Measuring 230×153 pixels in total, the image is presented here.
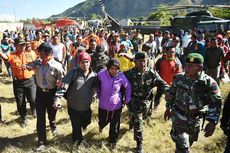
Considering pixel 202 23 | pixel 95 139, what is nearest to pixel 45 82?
pixel 95 139

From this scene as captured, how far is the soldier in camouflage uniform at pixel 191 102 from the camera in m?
4.28

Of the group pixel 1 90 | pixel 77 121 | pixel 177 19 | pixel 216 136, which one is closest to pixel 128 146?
pixel 77 121

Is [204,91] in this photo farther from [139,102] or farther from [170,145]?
[170,145]

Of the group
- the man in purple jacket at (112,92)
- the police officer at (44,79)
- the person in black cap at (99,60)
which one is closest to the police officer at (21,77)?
the police officer at (44,79)

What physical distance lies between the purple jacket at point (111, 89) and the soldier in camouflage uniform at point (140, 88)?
0.75 feet

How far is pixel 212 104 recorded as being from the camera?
4301 millimetres

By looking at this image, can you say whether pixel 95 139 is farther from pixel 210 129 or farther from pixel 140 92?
pixel 210 129

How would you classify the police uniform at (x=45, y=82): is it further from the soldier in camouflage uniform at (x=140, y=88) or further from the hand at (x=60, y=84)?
the soldier in camouflage uniform at (x=140, y=88)

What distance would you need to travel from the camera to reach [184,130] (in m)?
4.66

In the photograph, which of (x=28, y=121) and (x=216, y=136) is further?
(x=28, y=121)

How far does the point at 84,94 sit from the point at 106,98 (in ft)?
1.30

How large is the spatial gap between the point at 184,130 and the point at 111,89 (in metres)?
1.55

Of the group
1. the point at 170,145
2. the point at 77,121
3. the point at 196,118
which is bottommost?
the point at 170,145

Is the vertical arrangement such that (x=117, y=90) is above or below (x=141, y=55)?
below
